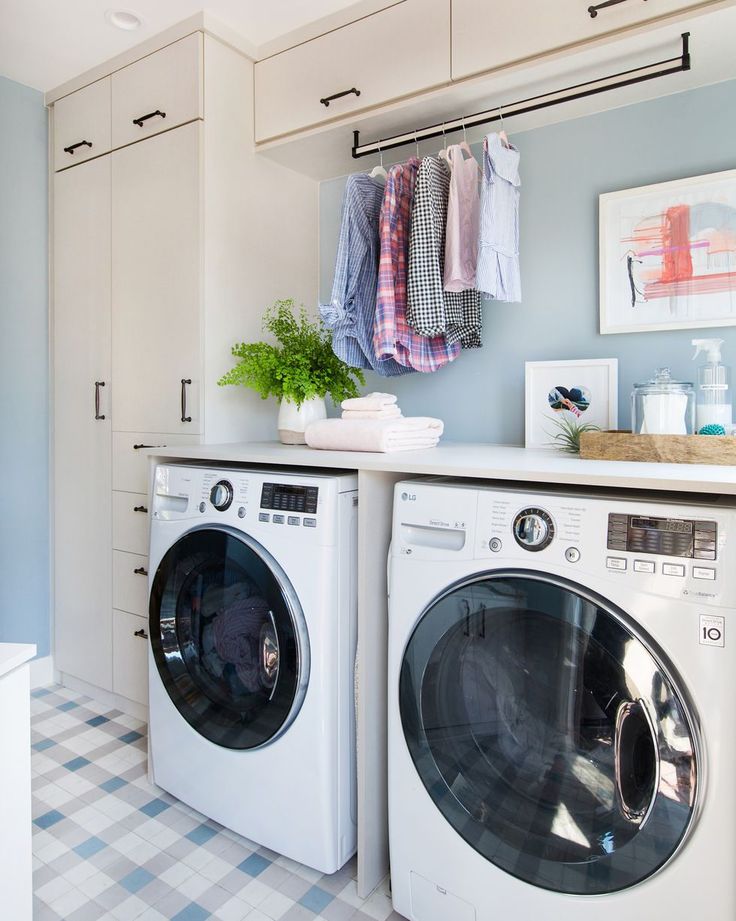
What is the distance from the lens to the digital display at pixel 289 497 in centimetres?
152

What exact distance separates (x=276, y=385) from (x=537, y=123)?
1.16m

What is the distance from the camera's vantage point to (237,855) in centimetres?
167

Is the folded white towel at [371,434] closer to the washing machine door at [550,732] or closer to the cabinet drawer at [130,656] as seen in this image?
the washing machine door at [550,732]

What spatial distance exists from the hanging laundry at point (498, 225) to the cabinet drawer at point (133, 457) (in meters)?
1.16

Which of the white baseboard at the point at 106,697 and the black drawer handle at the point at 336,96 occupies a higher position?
the black drawer handle at the point at 336,96

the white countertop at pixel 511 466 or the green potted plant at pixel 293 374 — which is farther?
the green potted plant at pixel 293 374

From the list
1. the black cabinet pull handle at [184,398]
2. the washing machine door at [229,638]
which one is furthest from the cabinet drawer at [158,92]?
the washing machine door at [229,638]

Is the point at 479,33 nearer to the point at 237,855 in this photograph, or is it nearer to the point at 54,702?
the point at 237,855

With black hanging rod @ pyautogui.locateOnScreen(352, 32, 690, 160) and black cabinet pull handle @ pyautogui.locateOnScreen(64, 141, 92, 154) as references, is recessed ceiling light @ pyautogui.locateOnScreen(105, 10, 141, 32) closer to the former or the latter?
black cabinet pull handle @ pyautogui.locateOnScreen(64, 141, 92, 154)

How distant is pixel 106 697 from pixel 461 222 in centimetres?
215

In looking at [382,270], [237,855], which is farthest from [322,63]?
[237,855]

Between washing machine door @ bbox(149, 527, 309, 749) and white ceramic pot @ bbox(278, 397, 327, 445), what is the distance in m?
0.54

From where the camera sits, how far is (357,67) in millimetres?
1951

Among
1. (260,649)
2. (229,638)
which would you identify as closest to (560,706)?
(260,649)
